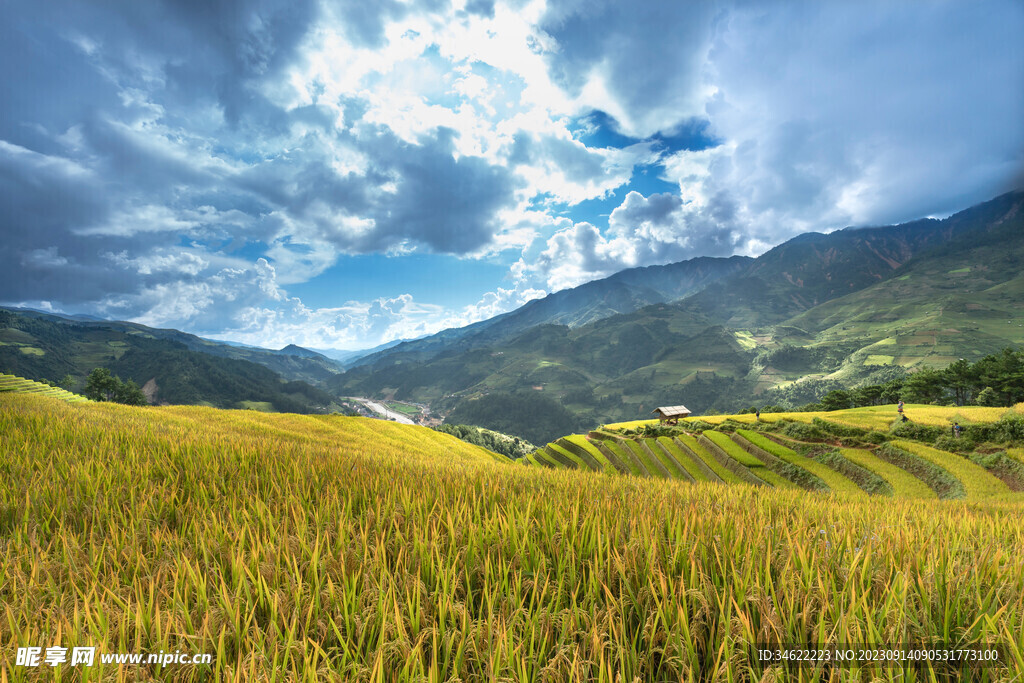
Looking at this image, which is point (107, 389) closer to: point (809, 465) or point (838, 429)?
point (809, 465)

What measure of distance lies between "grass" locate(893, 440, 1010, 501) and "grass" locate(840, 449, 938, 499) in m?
1.42

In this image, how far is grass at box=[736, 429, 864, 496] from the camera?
2314 centimetres

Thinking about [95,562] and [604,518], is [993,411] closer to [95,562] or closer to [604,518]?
[604,518]

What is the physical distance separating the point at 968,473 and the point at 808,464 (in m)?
7.76

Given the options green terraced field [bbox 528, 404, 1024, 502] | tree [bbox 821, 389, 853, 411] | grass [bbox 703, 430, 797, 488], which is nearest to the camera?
green terraced field [bbox 528, 404, 1024, 502]

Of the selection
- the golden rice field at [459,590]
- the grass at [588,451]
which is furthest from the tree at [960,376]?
the golden rice field at [459,590]

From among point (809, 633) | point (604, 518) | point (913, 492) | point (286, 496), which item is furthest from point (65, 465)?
point (913, 492)

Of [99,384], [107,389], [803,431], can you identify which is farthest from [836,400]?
[99,384]

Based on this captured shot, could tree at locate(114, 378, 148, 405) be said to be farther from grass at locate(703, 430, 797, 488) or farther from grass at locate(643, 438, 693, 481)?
grass at locate(703, 430, 797, 488)

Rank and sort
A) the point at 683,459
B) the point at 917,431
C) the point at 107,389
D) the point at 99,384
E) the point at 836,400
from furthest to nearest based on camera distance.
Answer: the point at 107,389 → the point at 99,384 → the point at 836,400 → the point at 683,459 → the point at 917,431

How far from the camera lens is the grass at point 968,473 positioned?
729 inches

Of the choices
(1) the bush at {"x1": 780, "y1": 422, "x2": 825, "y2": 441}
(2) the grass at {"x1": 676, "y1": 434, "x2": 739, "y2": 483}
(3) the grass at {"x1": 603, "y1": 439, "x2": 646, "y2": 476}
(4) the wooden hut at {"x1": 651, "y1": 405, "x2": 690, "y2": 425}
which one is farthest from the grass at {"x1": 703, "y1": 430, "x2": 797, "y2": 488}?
(4) the wooden hut at {"x1": 651, "y1": 405, "x2": 690, "y2": 425}

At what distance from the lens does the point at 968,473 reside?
2017 centimetres

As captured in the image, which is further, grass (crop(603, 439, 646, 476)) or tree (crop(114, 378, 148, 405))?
tree (crop(114, 378, 148, 405))
